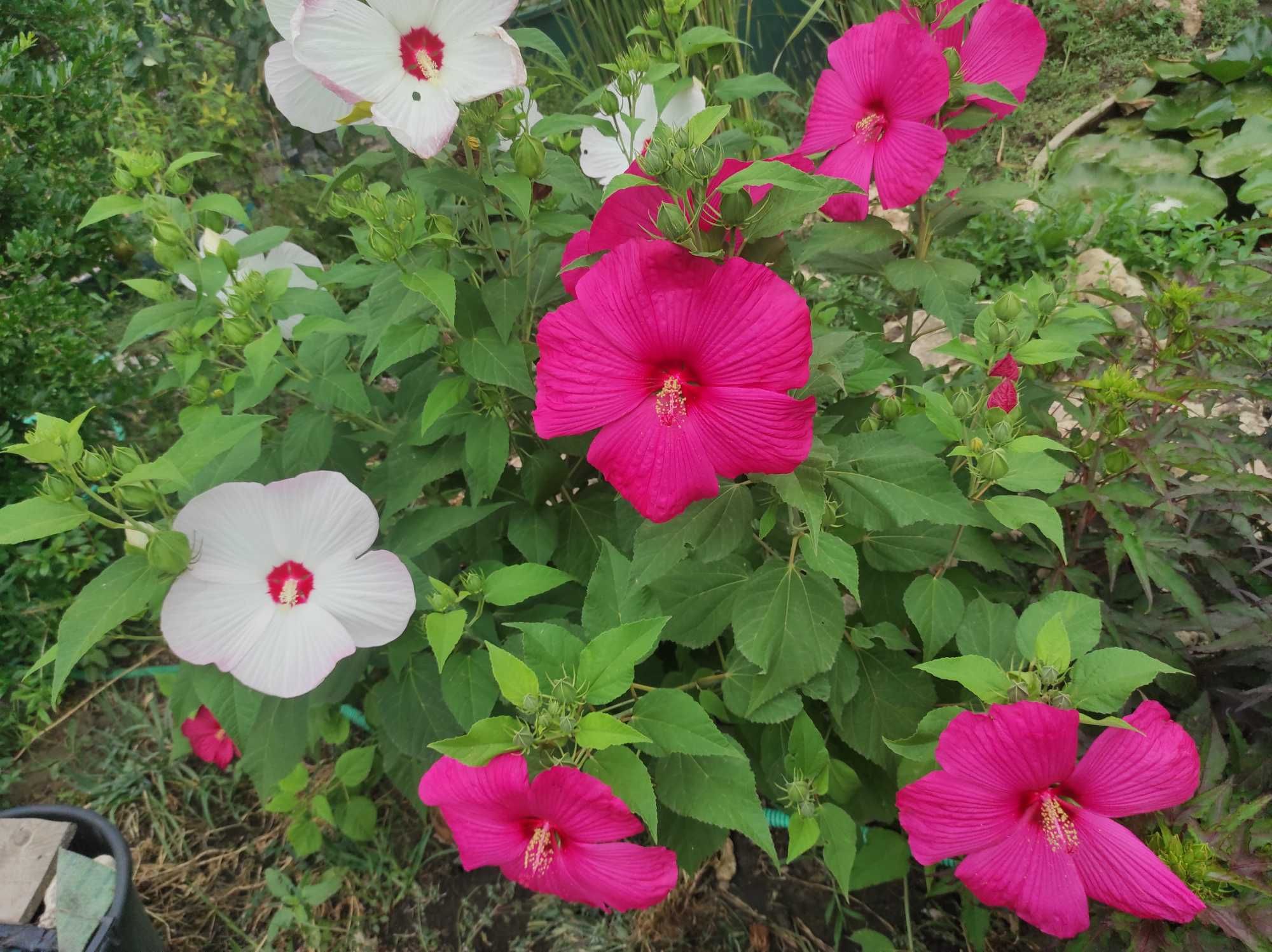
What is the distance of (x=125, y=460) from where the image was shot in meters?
1.04

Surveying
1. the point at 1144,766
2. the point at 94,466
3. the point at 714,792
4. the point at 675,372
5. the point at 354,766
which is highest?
the point at 675,372

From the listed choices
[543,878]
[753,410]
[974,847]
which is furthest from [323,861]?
[753,410]

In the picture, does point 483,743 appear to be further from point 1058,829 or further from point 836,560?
point 1058,829

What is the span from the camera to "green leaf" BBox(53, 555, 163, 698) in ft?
3.28

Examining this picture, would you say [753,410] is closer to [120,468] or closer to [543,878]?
[543,878]

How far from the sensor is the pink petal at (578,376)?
2.88 ft

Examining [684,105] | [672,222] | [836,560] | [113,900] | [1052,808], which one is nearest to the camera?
[672,222]

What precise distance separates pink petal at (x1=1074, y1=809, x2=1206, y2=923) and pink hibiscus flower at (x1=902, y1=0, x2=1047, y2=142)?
0.93m

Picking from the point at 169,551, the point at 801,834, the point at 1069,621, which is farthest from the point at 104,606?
the point at 1069,621

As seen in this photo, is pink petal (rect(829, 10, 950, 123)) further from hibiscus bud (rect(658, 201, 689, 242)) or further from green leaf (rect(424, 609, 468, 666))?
green leaf (rect(424, 609, 468, 666))

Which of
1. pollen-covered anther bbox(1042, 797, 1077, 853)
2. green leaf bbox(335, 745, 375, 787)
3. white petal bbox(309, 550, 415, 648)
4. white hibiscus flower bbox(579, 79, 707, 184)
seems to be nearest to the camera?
pollen-covered anther bbox(1042, 797, 1077, 853)

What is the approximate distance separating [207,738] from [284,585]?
948 millimetres

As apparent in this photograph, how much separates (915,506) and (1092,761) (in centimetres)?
35

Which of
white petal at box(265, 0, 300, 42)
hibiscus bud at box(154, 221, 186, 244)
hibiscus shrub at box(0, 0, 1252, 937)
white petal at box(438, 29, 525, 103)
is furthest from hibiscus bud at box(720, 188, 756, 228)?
hibiscus bud at box(154, 221, 186, 244)
